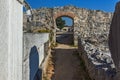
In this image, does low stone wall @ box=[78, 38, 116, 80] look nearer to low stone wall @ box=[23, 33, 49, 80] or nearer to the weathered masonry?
low stone wall @ box=[23, 33, 49, 80]

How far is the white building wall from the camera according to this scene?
6.26 feet

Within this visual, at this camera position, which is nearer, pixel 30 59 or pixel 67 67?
pixel 30 59

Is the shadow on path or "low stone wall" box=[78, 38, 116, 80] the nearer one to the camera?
"low stone wall" box=[78, 38, 116, 80]

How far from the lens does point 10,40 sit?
2033 millimetres

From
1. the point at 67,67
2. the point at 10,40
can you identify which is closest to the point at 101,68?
the point at 10,40

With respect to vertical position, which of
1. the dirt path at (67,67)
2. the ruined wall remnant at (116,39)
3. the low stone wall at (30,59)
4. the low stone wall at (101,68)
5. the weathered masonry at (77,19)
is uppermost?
the weathered masonry at (77,19)

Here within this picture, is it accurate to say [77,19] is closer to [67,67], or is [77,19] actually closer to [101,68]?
[67,67]

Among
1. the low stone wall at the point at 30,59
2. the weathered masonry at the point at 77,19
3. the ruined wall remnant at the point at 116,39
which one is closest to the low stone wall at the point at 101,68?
the ruined wall remnant at the point at 116,39

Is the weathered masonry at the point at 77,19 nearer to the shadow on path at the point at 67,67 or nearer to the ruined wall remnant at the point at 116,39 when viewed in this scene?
the shadow on path at the point at 67,67

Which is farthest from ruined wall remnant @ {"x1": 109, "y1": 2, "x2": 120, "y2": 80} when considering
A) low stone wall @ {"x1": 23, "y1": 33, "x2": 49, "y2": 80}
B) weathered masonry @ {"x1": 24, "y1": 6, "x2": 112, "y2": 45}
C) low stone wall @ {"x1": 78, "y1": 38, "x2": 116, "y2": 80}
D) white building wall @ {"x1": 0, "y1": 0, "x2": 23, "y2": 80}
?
weathered masonry @ {"x1": 24, "y1": 6, "x2": 112, "y2": 45}

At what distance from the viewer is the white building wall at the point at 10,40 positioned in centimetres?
191
